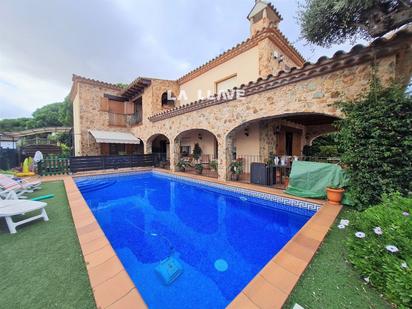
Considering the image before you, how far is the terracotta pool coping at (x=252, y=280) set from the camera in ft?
8.61

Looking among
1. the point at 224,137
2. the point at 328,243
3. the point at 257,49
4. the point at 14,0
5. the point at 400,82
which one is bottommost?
the point at 328,243

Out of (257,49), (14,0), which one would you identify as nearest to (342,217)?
(257,49)

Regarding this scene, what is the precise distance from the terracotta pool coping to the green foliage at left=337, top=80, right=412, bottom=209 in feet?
6.89

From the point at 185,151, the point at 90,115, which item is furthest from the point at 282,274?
the point at 90,115

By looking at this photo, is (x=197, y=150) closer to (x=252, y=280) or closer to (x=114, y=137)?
(x=114, y=137)

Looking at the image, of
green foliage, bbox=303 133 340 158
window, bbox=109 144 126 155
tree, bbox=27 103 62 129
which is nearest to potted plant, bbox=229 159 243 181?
green foliage, bbox=303 133 340 158

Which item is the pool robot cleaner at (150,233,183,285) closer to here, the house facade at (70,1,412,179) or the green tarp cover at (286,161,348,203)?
the green tarp cover at (286,161,348,203)

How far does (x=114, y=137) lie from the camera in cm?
2002

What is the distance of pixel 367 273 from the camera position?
2859 mm

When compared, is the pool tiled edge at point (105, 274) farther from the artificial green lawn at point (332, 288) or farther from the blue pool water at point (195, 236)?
the artificial green lawn at point (332, 288)

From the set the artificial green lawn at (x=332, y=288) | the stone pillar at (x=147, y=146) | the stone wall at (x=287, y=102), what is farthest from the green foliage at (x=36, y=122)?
the artificial green lawn at (x=332, y=288)

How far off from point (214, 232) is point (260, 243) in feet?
5.44

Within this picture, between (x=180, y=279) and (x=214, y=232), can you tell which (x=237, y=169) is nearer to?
(x=214, y=232)

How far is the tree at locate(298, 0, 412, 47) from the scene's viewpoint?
5.70 metres
